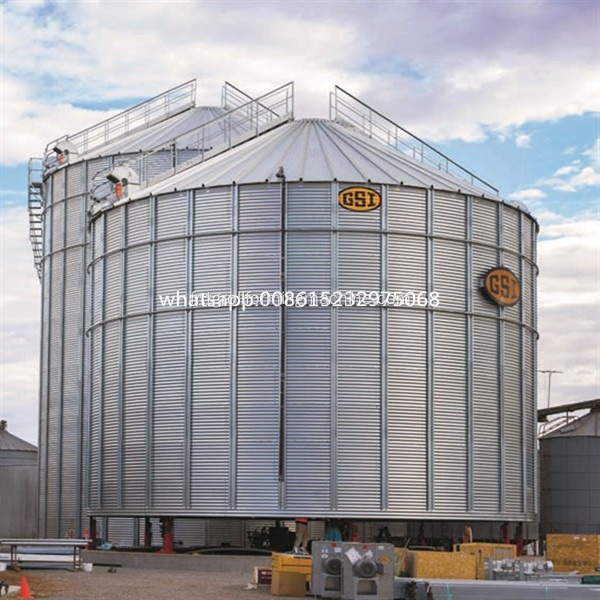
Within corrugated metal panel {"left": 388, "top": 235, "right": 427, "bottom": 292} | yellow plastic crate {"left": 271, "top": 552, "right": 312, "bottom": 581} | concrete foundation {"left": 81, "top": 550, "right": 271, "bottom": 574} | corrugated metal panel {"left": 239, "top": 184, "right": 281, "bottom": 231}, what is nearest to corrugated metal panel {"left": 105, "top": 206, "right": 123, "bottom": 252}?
corrugated metal panel {"left": 239, "top": 184, "right": 281, "bottom": 231}

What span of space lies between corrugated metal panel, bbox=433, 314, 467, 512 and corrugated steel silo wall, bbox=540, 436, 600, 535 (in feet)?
52.7

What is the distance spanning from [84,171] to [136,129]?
5327 millimetres

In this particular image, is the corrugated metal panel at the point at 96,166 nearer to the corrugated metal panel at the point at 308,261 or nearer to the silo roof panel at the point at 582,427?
the corrugated metal panel at the point at 308,261

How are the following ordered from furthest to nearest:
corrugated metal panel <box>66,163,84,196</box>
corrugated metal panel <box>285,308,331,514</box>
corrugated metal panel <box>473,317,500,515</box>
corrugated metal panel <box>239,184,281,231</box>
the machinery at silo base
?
corrugated metal panel <box>66,163,84,196</box>
corrugated metal panel <box>473,317,500,515</box>
corrugated metal panel <box>239,184,281,231</box>
corrugated metal panel <box>285,308,331,514</box>
the machinery at silo base

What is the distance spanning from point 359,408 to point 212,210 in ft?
35.0

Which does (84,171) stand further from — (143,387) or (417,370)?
(417,370)

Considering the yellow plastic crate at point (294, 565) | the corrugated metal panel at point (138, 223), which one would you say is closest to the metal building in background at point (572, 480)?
the corrugated metal panel at point (138, 223)

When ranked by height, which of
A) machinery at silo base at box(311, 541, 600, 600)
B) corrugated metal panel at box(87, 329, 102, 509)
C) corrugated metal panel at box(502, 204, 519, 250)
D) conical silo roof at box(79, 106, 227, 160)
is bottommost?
machinery at silo base at box(311, 541, 600, 600)

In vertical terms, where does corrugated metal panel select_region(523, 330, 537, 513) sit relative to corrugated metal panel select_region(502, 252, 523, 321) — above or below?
below

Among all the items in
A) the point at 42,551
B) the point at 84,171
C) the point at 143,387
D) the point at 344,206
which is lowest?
the point at 42,551

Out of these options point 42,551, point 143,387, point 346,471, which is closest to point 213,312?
point 143,387

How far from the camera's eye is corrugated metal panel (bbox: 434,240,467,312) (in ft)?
178

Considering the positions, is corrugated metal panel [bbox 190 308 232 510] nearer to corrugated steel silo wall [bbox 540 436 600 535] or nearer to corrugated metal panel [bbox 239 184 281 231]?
corrugated metal panel [bbox 239 184 281 231]

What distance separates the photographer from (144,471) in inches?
2149
